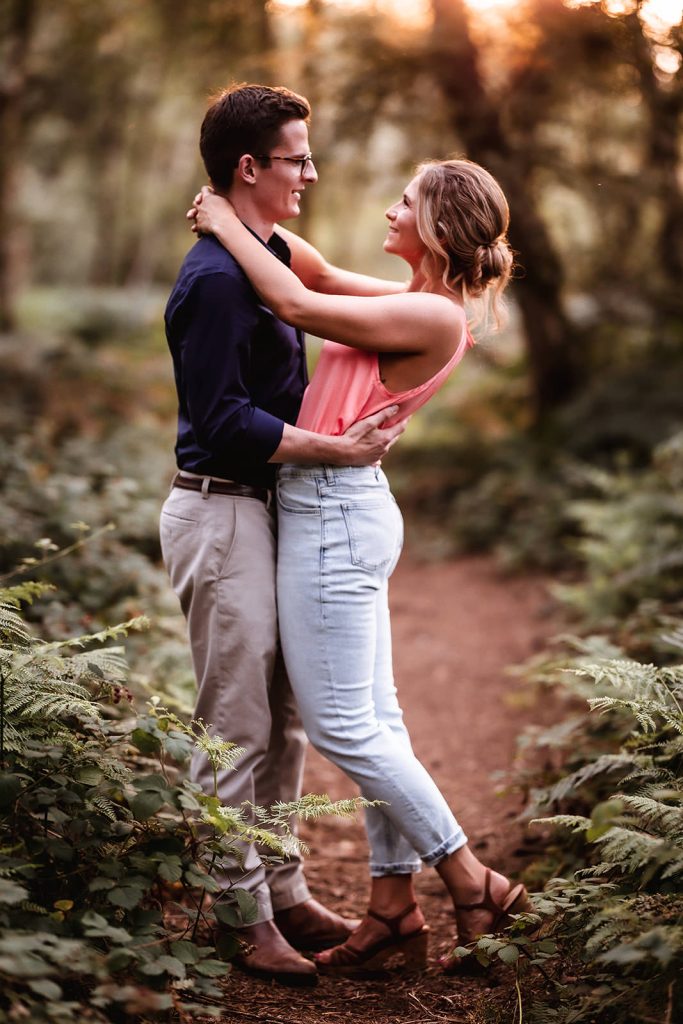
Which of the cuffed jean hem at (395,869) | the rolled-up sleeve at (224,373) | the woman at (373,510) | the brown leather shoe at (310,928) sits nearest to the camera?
the rolled-up sleeve at (224,373)

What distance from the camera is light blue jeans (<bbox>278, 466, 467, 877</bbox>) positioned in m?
2.98

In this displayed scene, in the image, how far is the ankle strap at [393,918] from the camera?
3.16m

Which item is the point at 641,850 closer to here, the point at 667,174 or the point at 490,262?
the point at 490,262

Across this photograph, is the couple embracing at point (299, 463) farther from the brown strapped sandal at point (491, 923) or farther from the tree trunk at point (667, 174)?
the tree trunk at point (667, 174)

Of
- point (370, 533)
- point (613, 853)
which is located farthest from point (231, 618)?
point (613, 853)

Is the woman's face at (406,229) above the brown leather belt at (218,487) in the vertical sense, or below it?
above

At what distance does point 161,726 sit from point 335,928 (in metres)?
1.23

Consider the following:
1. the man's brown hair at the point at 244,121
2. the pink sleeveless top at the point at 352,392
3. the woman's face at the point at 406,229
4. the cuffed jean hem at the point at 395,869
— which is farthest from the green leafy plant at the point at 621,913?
the man's brown hair at the point at 244,121

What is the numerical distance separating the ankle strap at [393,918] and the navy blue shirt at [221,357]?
5.00ft

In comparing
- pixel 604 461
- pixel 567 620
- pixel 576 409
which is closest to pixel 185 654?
pixel 567 620

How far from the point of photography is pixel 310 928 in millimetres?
3361

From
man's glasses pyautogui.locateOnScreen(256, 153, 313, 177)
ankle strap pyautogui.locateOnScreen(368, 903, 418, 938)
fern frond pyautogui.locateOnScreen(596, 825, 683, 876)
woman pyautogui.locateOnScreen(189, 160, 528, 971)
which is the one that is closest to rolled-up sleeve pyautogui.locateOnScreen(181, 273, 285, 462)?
woman pyautogui.locateOnScreen(189, 160, 528, 971)

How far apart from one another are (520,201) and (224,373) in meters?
8.14

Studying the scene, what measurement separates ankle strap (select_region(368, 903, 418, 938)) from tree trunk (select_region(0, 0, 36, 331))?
13743 millimetres
